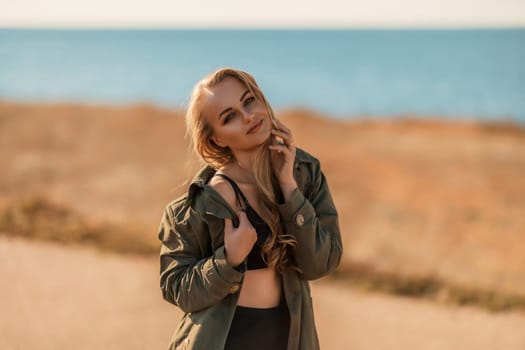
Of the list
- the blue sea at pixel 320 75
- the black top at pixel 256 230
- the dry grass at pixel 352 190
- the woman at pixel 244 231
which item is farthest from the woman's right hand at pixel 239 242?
the blue sea at pixel 320 75

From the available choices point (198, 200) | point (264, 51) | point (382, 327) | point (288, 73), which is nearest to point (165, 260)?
point (198, 200)

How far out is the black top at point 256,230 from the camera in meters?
2.24

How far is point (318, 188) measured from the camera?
7.64 feet

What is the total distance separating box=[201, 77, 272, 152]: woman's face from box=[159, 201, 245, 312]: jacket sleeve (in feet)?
0.85

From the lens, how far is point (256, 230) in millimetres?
2242

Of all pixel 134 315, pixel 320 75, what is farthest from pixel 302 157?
pixel 320 75

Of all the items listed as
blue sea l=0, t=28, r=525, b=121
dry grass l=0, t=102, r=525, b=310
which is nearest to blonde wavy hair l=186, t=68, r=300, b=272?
dry grass l=0, t=102, r=525, b=310

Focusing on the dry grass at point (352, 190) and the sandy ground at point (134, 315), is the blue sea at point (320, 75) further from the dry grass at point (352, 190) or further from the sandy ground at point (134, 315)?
the sandy ground at point (134, 315)

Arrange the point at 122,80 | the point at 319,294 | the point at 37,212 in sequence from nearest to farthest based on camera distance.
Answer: the point at 319,294 → the point at 37,212 → the point at 122,80

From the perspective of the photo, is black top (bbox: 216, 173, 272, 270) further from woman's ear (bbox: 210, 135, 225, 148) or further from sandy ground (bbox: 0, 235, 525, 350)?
sandy ground (bbox: 0, 235, 525, 350)

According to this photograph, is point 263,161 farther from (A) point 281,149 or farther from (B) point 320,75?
(B) point 320,75

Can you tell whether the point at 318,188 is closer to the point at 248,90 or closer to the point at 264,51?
the point at 248,90

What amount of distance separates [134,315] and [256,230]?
2.42 m

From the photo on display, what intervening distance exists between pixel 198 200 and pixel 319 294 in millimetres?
2844
